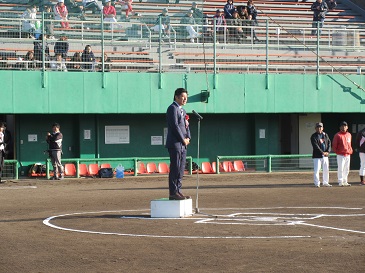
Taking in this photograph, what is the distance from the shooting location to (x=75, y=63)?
1155 inches

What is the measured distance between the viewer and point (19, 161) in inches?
1203

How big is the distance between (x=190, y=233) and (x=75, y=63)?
1831cm

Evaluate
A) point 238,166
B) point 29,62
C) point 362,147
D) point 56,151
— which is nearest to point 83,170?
point 56,151

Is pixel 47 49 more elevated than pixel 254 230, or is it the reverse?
pixel 47 49

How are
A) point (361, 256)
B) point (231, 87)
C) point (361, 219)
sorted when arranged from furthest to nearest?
point (231, 87), point (361, 219), point (361, 256)

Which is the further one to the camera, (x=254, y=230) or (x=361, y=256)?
(x=254, y=230)

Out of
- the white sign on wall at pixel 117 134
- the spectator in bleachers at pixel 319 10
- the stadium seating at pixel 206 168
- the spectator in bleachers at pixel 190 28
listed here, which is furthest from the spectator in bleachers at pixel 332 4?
the white sign on wall at pixel 117 134

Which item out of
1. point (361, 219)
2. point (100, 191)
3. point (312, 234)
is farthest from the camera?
point (100, 191)

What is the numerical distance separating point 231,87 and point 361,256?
2207 cm

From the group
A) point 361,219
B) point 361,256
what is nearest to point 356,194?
point 361,219

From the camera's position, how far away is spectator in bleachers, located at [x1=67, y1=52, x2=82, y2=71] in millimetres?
29328

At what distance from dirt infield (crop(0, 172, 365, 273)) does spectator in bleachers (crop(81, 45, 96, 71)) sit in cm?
919

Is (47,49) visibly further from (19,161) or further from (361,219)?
(361,219)

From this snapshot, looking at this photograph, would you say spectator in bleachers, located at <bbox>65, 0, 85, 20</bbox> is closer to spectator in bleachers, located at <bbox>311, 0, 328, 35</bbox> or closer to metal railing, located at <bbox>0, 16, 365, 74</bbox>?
metal railing, located at <bbox>0, 16, 365, 74</bbox>
